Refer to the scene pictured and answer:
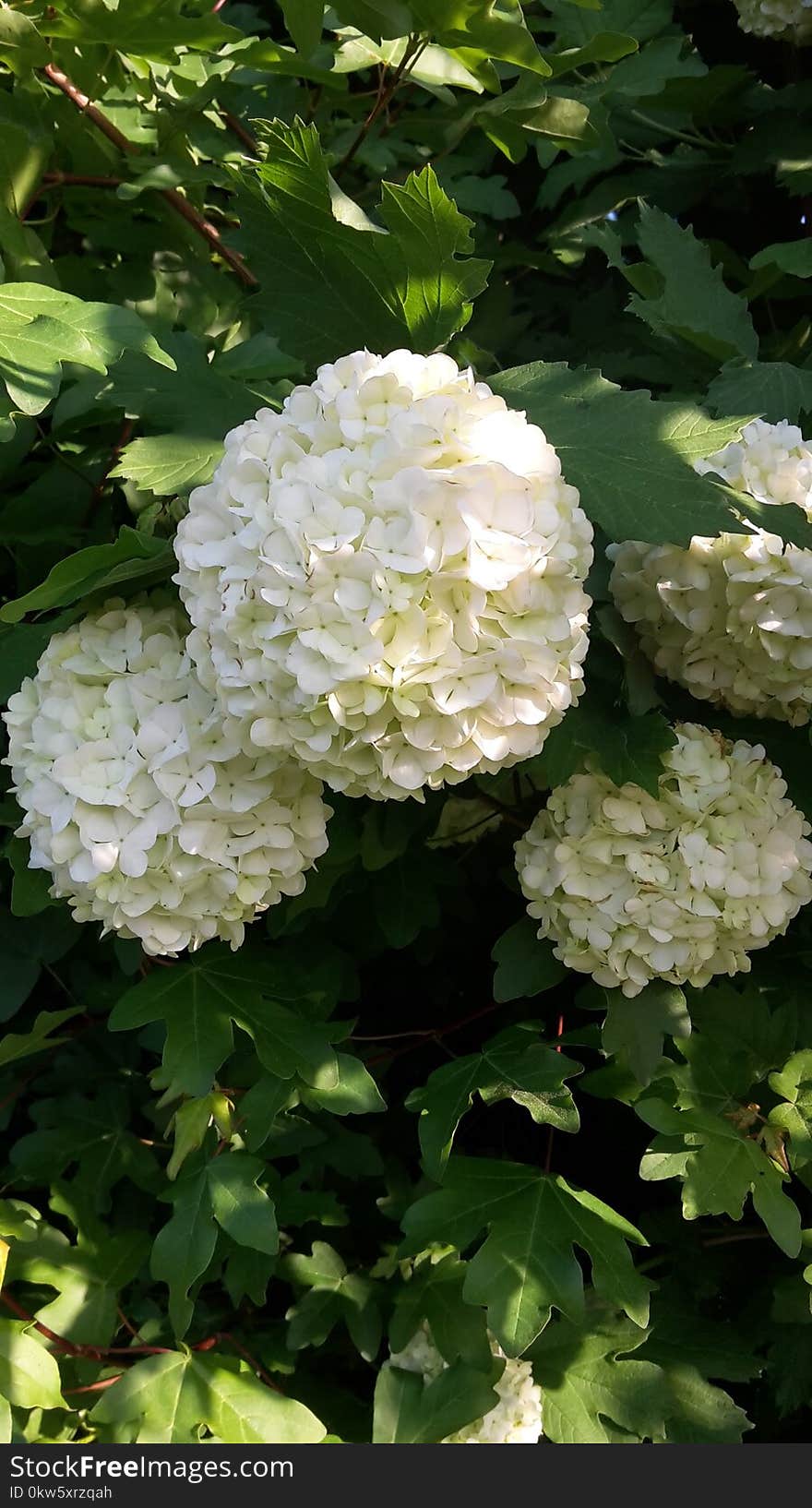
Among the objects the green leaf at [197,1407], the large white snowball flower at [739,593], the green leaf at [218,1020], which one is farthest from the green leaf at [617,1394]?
the large white snowball flower at [739,593]

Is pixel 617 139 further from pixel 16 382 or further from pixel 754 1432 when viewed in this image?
pixel 754 1432

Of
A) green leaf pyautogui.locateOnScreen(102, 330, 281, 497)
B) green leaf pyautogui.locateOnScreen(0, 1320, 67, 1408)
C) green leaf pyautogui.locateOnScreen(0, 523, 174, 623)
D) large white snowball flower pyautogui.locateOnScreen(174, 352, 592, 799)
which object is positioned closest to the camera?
large white snowball flower pyautogui.locateOnScreen(174, 352, 592, 799)

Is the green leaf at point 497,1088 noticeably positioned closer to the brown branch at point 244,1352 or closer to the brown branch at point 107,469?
the brown branch at point 244,1352

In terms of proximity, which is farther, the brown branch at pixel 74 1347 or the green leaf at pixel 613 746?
the brown branch at pixel 74 1347

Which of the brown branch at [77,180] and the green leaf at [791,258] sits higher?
the brown branch at [77,180]

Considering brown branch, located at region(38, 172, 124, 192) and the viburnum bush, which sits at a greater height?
brown branch, located at region(38, 172, 124, 192)

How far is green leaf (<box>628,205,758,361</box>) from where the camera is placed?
1788mm

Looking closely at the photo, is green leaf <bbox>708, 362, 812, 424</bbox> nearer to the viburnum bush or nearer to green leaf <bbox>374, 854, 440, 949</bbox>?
the viburnum bush

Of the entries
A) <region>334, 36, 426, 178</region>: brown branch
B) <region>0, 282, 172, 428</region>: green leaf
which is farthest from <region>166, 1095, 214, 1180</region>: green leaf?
<region>334, 36, 426, 178</region>: brown branch

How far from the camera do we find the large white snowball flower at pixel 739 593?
1.43 metres

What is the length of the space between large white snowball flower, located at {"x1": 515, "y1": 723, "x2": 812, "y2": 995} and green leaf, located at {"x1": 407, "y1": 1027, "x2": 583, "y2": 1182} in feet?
0.55

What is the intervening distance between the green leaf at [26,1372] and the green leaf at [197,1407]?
10 cm

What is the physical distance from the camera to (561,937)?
160cm

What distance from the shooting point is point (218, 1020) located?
1.62 m
